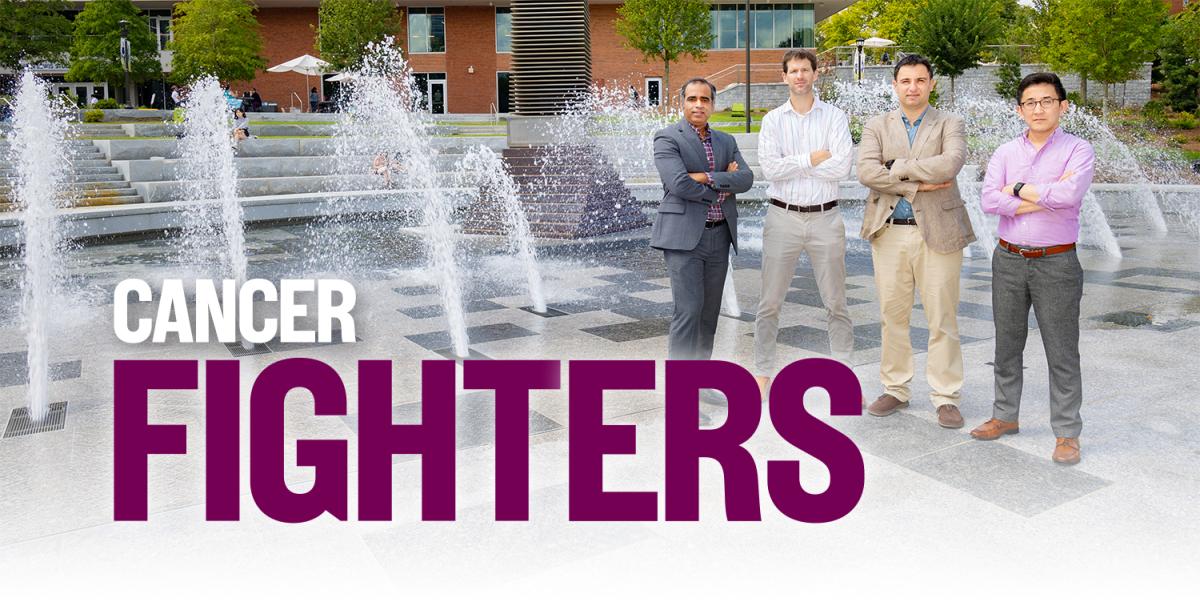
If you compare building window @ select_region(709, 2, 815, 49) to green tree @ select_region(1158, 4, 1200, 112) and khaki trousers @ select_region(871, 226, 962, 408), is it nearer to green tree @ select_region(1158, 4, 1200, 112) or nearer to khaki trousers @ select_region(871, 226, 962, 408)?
green tree @ select_region(1158, 4, 1200, 112)

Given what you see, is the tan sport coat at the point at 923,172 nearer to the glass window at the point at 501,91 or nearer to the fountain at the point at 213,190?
the fountain at the point at 213,190

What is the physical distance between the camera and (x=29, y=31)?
122ft

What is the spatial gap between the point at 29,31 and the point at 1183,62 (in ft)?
142

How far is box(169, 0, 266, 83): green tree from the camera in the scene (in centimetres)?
3934

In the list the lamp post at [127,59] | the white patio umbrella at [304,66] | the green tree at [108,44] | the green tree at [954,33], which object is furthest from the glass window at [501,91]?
the green tree at [954,33]

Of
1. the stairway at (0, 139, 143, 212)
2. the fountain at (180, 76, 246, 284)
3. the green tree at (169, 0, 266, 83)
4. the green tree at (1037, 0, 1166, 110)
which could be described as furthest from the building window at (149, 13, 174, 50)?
the green tree at (1037, 0, 1166, 110)

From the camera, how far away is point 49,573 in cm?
331

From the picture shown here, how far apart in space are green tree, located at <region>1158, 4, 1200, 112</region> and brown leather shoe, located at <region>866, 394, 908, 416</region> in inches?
1461

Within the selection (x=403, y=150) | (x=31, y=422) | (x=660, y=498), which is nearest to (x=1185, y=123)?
(x=403, y=150)

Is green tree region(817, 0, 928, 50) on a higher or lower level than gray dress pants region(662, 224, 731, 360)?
higher

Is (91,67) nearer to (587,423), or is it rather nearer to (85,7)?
(85,7)

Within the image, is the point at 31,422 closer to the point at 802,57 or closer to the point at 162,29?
the point at 802,57

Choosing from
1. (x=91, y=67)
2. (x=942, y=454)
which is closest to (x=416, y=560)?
(x=942, y=454)

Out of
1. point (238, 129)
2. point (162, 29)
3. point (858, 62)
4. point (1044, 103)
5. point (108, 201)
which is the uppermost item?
point (162, 29)
